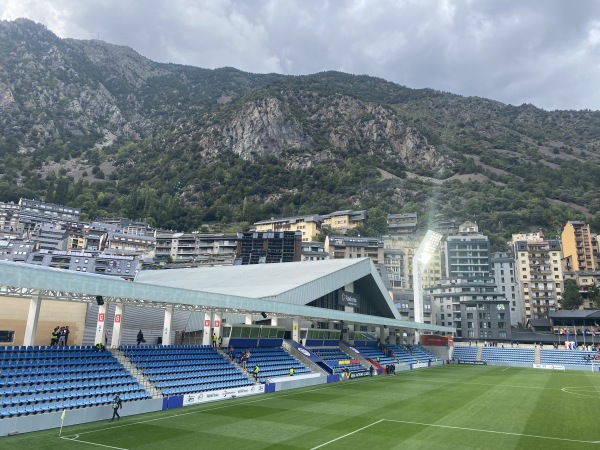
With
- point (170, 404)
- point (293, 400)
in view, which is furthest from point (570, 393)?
point (170, 404)

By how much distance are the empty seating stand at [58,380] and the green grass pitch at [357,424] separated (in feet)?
4.37

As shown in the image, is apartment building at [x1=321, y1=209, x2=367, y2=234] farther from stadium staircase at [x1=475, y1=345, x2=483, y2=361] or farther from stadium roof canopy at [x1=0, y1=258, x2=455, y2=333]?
stadium roof canopy at [x1=0, y1=258, x2=455, y2=333]

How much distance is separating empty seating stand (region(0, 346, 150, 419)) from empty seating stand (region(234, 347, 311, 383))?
12.2 metres

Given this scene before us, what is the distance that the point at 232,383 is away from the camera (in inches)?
1249

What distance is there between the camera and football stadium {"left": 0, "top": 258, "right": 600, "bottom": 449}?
64.7ft

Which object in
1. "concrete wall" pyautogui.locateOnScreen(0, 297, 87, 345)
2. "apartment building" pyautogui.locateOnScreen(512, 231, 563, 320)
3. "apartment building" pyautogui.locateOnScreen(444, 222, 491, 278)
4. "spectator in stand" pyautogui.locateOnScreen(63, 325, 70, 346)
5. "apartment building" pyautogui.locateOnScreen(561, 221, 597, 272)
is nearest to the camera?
"concrete wall" pyautogui.locateOnScreen(0, 297, 87, 345)

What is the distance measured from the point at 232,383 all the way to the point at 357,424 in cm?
1206

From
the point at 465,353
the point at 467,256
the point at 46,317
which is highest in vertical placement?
the point at 467,256

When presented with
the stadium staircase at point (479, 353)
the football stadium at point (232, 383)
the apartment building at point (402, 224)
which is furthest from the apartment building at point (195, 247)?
the football stadium at point (232, 383)

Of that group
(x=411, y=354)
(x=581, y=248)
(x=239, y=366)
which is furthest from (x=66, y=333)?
(x=581, y=248)

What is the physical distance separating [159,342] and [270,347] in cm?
1121

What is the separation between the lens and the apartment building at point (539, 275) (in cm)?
13625

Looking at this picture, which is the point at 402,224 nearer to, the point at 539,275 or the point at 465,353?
the point at 539,275

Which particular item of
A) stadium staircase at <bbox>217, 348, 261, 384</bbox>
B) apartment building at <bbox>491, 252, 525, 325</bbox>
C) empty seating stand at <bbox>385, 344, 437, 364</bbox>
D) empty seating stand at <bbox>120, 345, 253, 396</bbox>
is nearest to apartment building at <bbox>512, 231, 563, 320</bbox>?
apartment building at <bbox>491, 252, 525, 325</bbox>
